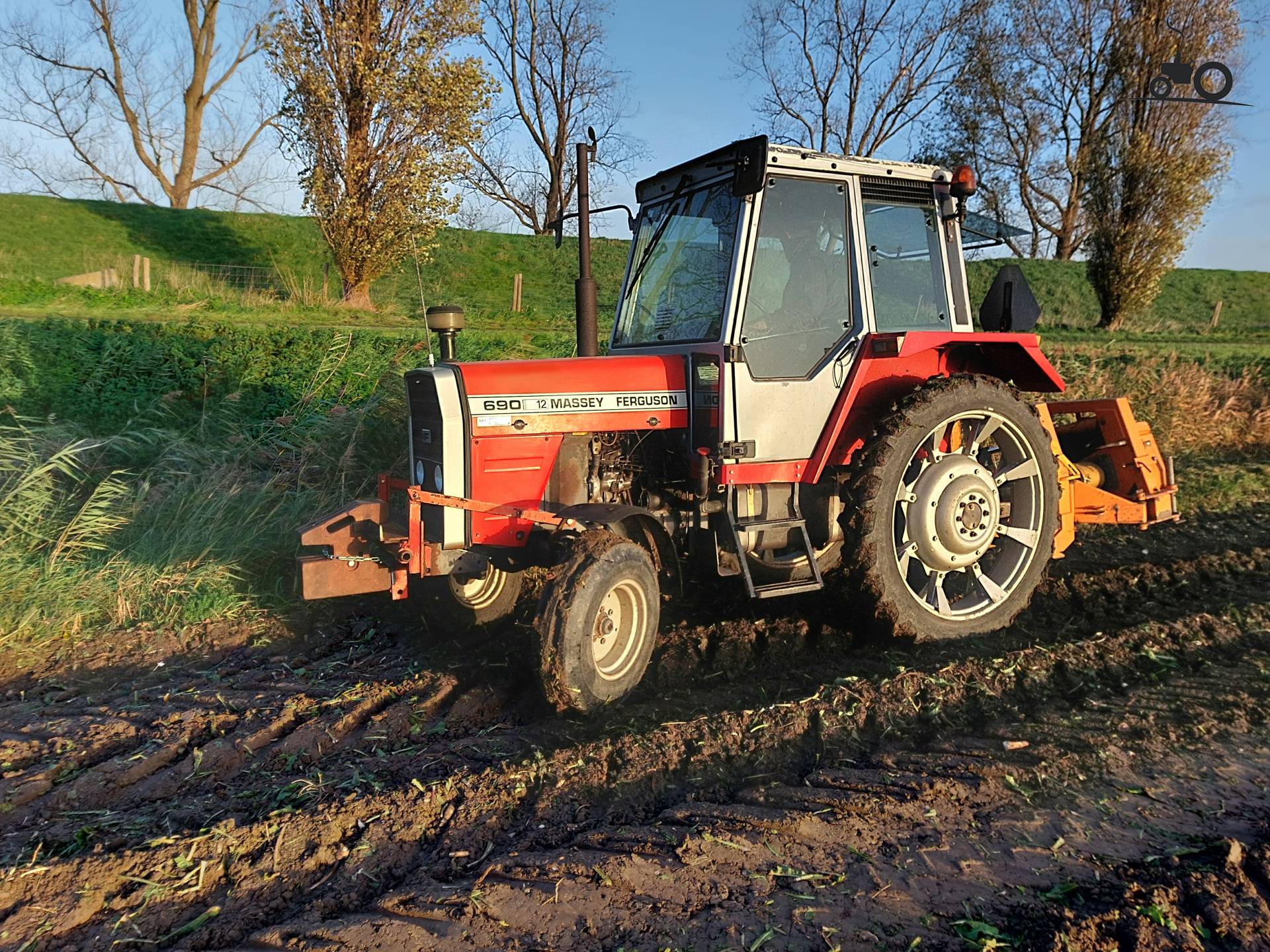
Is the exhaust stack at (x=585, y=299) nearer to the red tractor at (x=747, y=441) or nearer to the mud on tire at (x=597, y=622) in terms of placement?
the red tractor at (x=747, y=441)

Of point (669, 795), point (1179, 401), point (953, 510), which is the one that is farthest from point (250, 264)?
point (669, 795)

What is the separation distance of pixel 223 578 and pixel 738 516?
10.9 ft

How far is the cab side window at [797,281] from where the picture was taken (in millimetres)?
4449

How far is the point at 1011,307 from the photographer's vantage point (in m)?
5.21

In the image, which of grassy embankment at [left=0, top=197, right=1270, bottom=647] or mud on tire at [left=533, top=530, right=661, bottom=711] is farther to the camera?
grassy embankment at [left=0, top=197, right=1270, bottom=647]

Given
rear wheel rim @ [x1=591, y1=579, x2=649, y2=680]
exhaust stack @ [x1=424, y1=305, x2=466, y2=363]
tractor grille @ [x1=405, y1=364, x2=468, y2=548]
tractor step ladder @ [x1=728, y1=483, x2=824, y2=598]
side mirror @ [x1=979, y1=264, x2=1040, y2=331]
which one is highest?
side mirror @ [x1=979, y1=264, x2=1040, y2=331]

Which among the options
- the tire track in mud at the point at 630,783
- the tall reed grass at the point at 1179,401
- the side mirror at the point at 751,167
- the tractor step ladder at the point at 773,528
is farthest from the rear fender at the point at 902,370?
the tall reed grass at the point at 1179,401

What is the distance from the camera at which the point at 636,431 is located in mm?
4617

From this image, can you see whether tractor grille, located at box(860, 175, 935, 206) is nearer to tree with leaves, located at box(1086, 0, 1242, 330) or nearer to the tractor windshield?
the tractor windshield

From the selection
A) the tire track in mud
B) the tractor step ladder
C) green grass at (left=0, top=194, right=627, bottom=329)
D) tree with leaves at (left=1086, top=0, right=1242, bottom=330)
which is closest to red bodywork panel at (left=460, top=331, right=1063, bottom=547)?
the tractor step ladder

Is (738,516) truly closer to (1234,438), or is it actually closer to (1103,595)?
(1103,595)

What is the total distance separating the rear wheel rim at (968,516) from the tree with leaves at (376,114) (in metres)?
12.4

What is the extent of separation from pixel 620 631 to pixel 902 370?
200 cm

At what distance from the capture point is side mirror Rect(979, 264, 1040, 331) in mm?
5172
